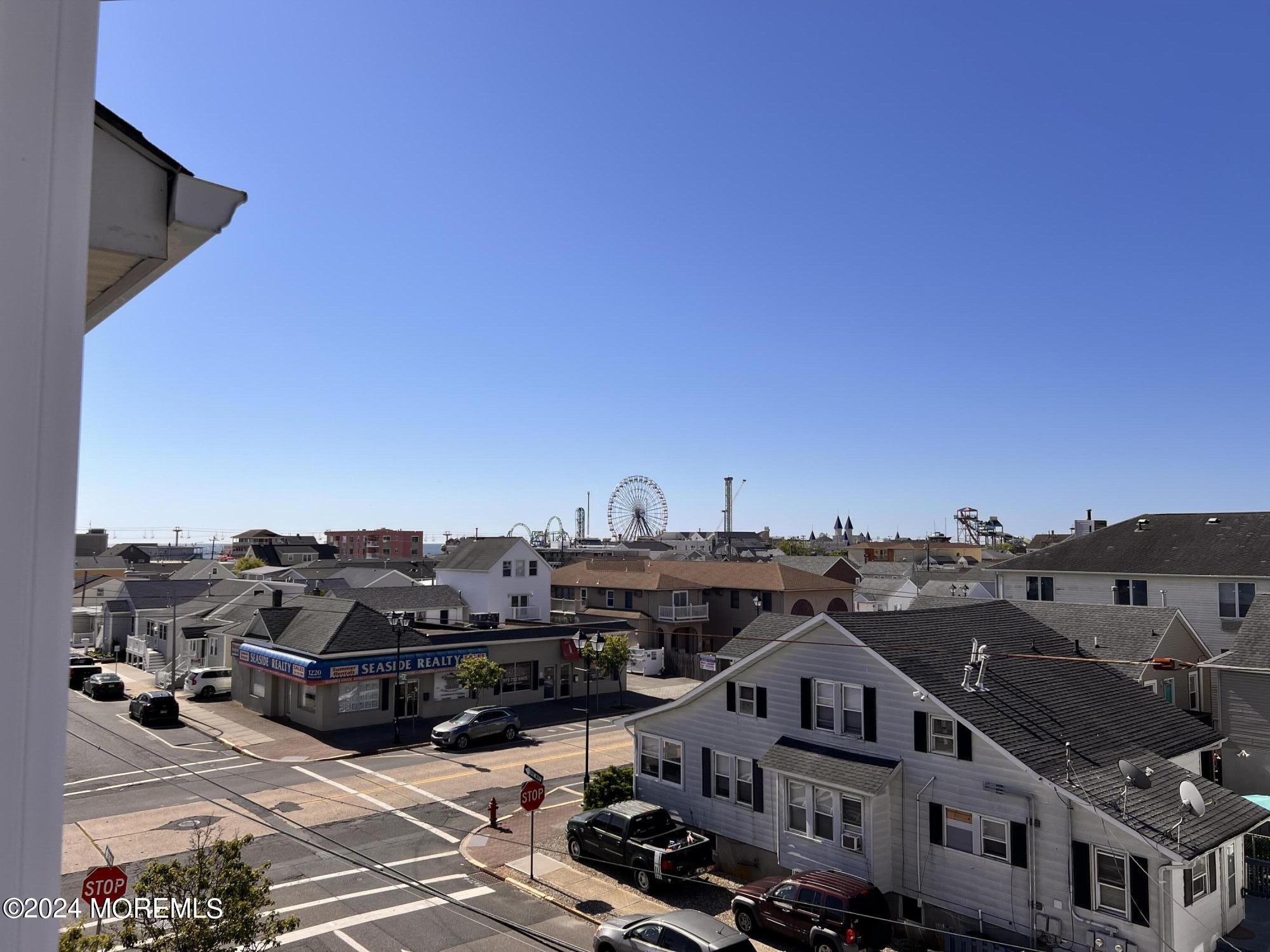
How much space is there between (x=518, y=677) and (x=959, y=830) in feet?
101

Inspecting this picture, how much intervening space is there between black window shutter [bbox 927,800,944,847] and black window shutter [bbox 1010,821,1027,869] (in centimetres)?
162

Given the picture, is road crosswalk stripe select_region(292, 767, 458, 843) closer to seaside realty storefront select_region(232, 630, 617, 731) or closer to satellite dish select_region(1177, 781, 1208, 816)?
seaside realty storefront select_region(232, 630, 617, 731)

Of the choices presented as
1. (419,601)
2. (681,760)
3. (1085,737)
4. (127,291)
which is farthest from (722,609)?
(127,291)

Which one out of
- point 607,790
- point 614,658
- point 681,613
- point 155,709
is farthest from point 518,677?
point 607,790

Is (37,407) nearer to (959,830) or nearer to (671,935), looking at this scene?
(671,935)

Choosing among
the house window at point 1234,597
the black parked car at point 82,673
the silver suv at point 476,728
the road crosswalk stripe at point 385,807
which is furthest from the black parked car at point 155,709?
the house window at point 1234,597

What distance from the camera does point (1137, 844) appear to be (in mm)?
16500

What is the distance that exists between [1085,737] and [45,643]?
2354 centimetres

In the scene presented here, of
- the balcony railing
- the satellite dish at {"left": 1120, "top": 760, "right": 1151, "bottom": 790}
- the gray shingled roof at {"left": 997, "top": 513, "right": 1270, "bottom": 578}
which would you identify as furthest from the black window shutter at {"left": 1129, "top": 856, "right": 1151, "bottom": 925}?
the balcony railing

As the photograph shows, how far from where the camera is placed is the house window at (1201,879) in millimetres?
17234

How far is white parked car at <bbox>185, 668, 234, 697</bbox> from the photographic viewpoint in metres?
48.1

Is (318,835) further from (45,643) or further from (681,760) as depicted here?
(45,643)

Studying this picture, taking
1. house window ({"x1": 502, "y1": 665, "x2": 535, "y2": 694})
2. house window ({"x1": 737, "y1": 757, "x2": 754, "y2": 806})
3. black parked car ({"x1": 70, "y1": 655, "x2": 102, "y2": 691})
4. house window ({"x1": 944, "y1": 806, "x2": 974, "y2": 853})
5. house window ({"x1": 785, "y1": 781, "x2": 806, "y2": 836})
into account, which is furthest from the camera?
black parked car ({"x1": 70, "y1": 655, "x2": 102, "y2": 691})

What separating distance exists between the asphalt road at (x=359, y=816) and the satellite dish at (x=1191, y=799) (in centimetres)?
1336
